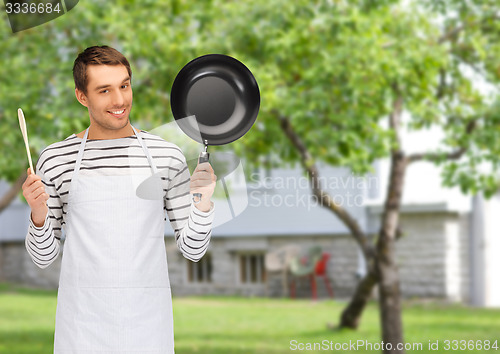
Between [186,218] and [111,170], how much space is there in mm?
236

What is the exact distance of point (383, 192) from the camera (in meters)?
11.7

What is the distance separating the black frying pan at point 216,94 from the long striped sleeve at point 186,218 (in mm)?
133

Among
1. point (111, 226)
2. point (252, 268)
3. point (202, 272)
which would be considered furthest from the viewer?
point (202, 272)

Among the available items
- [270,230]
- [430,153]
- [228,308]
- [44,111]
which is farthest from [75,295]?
[270,230]

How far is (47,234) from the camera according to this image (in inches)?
70.6

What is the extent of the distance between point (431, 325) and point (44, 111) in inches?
230

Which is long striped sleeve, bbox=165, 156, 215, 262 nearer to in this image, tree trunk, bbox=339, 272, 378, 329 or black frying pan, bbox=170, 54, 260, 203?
black frying pan, bbox=170, 54, 260, 203

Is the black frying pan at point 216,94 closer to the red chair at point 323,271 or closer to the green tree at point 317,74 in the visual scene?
the green tree at point 317,74

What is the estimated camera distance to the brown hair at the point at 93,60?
180 centimetres

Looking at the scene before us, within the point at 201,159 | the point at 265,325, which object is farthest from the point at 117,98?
the point at 265,325

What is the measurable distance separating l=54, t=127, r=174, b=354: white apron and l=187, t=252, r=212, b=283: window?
11554mm

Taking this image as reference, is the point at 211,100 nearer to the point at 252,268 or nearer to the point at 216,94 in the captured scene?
the point at 216,94

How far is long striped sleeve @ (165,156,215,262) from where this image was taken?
68.7 inches

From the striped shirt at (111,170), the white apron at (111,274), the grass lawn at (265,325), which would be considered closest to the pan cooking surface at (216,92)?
the striped shirt at (111,170)
